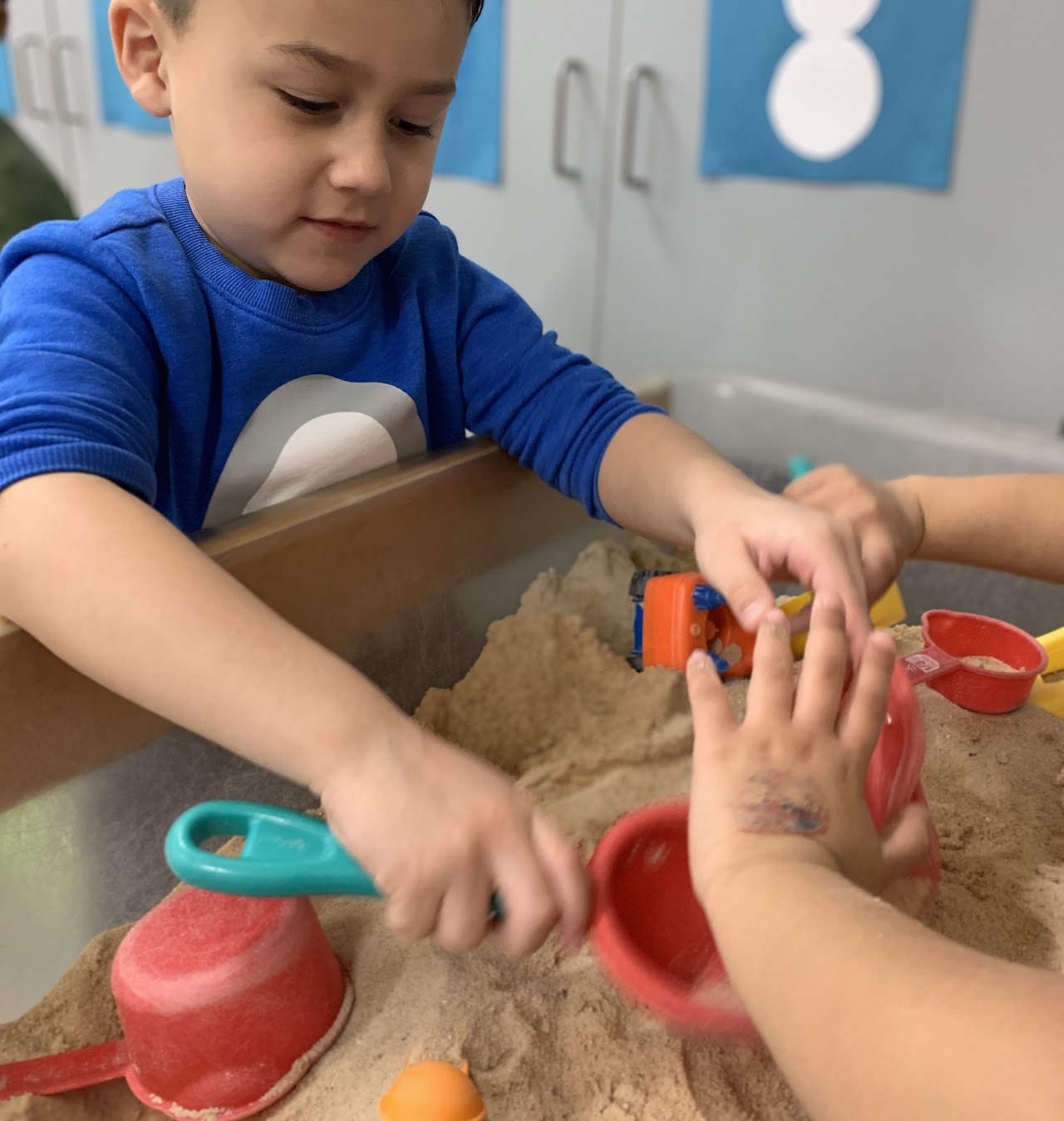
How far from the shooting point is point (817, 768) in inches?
16.2

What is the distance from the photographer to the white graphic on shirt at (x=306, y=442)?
0.69 m

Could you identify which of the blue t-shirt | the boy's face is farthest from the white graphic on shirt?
the boy's face

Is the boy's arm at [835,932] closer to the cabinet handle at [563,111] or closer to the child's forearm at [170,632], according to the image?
the child's forearm at [170,632]

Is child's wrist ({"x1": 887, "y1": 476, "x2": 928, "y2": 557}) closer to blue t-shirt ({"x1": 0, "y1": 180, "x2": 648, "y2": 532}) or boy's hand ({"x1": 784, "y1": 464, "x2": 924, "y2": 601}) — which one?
boy's hand ({"x1": 784, "y1": 464, "x2": 924, "y2": 601})

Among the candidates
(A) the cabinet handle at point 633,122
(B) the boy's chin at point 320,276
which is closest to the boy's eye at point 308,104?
(B) the boy's chin at point 320,276

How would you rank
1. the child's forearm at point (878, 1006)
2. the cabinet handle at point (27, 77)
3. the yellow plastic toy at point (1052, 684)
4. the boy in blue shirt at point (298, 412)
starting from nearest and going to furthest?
the child's forearm at point (878, 1006) → the boy in blue shirt at point (298, 412) → the yellow plastic toy at point (1052, 684) → the cabinet handle at point (27, 77)

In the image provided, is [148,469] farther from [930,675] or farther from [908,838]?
[930,675]

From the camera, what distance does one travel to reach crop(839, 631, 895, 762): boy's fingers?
0.43 meters

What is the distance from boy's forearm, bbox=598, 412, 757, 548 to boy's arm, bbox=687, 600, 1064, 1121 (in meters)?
0.22

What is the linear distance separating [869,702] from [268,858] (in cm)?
25

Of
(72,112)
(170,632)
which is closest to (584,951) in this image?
(170,632)

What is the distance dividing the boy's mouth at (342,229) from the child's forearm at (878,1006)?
1.36 ft

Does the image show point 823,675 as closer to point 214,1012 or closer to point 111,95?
point 214,1012

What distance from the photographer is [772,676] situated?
0.43 metres
